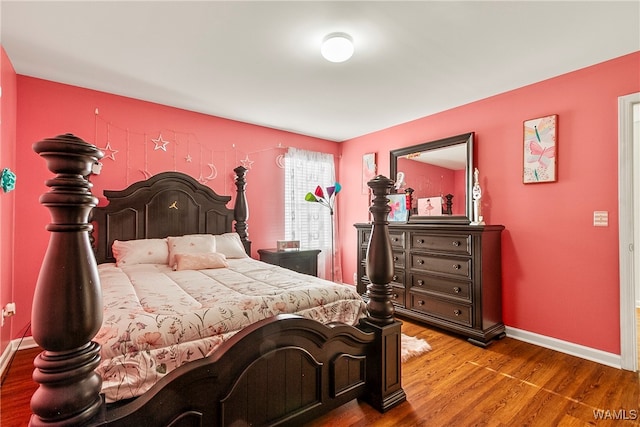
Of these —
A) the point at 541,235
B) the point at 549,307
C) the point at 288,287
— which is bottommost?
the point at 549,307

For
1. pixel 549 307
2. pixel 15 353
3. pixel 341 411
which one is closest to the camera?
pixel 341 411

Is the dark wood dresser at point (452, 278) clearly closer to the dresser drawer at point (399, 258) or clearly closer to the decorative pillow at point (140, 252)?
the dresser drawer at point (399, 258)

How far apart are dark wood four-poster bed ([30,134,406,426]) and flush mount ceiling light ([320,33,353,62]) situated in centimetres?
104

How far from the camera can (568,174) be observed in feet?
8.70

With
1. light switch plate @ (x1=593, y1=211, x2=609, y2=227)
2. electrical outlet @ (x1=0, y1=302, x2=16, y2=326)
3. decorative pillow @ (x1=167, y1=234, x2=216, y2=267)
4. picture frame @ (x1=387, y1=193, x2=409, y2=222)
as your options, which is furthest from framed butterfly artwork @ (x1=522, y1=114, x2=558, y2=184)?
electrical outlet @ (x1=0, y1=302, x2=16, y2=326)

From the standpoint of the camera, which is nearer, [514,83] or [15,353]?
[15,353]

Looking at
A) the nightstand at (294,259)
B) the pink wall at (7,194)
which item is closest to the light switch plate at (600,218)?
the nightstand at (294,259)

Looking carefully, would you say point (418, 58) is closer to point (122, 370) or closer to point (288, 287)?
point (288, 287)

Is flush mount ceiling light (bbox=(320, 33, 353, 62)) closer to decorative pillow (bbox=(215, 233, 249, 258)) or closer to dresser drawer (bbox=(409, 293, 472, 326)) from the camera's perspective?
decorative pillow (bbox=(215, 233, 249, 258))

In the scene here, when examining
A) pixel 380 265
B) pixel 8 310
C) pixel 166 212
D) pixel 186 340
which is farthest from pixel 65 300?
pixel 166 212

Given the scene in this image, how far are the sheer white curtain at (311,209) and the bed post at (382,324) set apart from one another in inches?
103

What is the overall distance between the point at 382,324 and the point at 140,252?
234 cm

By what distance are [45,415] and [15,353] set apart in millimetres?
2581

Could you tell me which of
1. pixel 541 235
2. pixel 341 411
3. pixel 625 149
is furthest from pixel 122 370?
A: pixel 625 149
